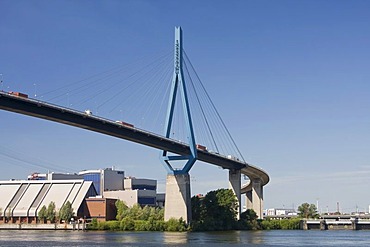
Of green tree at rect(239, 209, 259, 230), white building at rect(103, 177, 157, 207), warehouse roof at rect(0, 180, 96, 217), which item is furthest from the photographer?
white building at rect(103, 177, 157, 207)

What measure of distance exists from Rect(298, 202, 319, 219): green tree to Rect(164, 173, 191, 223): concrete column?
217ft

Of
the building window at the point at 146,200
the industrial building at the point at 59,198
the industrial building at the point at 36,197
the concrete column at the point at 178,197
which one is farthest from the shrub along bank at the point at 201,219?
the building window at the point at 146,200

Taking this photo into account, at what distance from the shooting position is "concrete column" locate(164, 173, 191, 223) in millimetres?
78375

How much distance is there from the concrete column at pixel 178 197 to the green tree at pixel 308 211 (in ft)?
217

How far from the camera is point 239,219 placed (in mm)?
95125

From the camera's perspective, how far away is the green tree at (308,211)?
140 metres

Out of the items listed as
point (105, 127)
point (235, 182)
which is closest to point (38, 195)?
point (235, 182)

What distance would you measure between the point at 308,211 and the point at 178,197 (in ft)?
224

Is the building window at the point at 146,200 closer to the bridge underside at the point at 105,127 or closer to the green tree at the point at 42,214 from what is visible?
the green tree at the point at 42,214

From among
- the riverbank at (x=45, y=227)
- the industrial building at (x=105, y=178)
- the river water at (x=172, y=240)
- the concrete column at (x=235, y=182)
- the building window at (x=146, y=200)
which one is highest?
the industrial building at (x=105, y=178)

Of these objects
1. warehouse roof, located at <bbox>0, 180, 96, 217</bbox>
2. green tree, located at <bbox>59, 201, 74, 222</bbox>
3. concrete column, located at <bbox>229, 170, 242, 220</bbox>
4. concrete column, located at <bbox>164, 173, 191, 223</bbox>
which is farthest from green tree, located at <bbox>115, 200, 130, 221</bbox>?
concrete column, located at <bbox>164, 173, 191, 223</bbox>

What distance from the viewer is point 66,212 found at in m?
104

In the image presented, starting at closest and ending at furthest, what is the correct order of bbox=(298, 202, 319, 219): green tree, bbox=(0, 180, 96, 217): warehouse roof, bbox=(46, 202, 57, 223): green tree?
bbox=(46, 202, 57, 223): green tree
bbox=(0, 180, 96, 217): warehouse roof
bbox=(298, 202, 319, 219): green tree

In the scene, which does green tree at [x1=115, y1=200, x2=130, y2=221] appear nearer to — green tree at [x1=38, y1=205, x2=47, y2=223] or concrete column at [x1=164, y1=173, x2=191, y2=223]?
green tree at [x1=38, y1=205, x2=47, y2=223]
